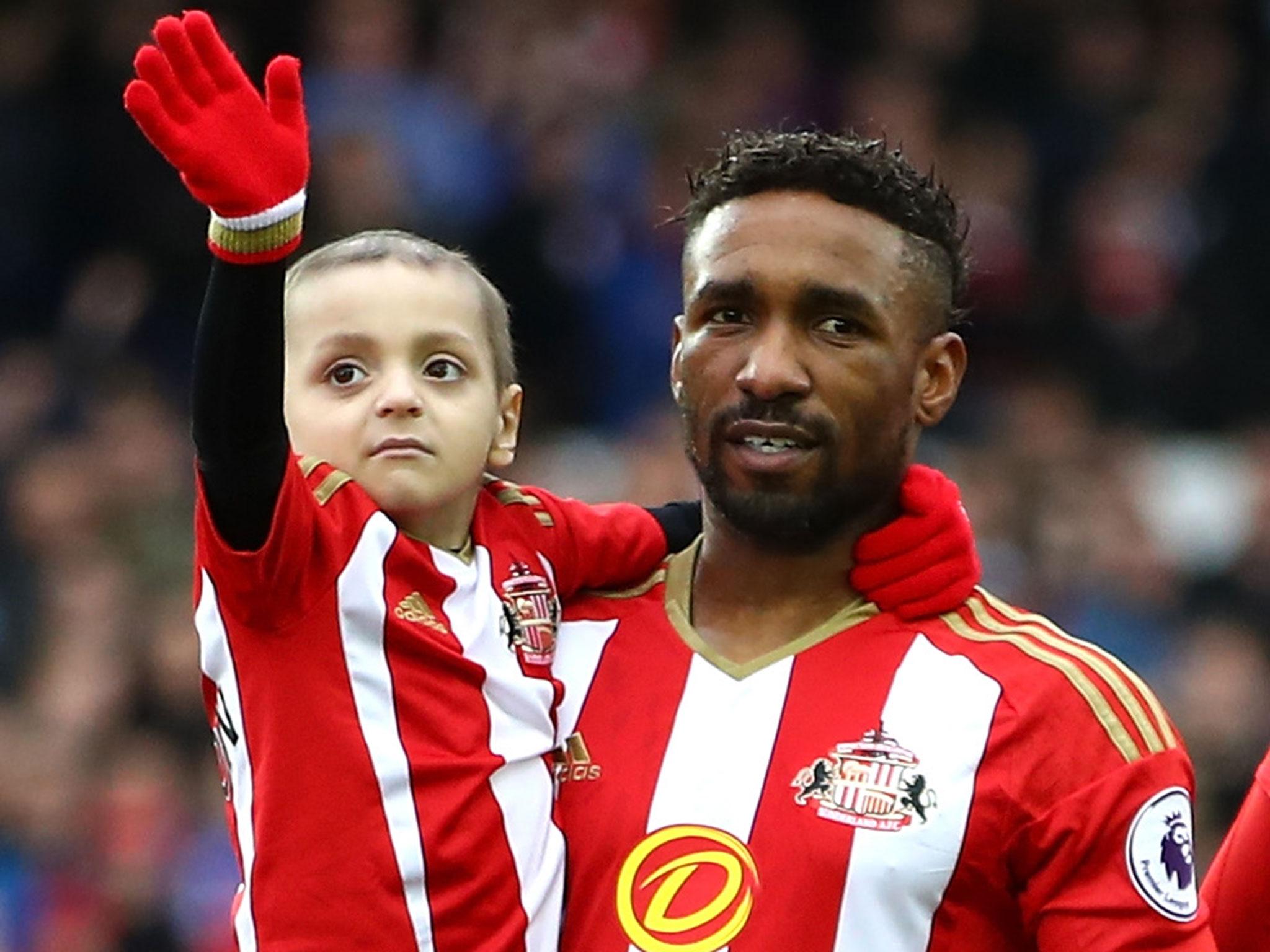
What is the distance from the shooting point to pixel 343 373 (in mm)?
3207

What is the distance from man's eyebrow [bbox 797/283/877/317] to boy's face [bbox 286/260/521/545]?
45 centimetres

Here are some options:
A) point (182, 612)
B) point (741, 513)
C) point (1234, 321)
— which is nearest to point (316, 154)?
point (182, 612)

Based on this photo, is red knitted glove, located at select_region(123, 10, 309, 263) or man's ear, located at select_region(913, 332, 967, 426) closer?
red knitted glove, located at select_region(123, 10, 309, 263)

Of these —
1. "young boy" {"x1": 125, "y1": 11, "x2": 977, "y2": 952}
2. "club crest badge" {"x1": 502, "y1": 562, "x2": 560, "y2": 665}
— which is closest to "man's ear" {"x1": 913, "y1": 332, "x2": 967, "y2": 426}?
"young boy" {"x1": 125, "y1": 11, "x2": 977, "y2": 952}

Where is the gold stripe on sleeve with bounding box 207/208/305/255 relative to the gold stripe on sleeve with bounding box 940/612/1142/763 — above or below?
Answer: above

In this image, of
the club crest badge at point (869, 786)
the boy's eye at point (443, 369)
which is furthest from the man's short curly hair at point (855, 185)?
the club crest badge at point (869, 786)

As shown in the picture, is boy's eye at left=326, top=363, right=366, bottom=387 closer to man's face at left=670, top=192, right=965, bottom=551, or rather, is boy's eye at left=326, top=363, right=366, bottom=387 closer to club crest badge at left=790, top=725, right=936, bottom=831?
man's face at left=670, top=192, right=965, bottom=551

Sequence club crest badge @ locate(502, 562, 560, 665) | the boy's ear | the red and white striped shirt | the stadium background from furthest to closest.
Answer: the stadium background → the boy's ear → club crest badge @ locate(502, 562, 560, 665) → the red and white striped shirt

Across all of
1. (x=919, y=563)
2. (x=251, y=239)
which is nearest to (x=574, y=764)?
(x=919, y=563)

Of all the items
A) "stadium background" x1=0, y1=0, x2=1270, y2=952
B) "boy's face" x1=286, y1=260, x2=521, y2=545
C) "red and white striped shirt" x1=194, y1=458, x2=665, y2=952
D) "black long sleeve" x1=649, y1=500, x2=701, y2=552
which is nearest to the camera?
"red and white striped shirt" x1=194, y1=458, x2=665, y2=952

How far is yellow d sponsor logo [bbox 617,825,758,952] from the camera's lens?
10.0ft

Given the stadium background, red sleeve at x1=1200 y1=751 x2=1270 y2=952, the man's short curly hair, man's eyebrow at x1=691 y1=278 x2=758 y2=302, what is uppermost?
the stadium background

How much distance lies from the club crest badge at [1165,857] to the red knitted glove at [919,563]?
1.44ft

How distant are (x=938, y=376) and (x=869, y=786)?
1.91 feet
